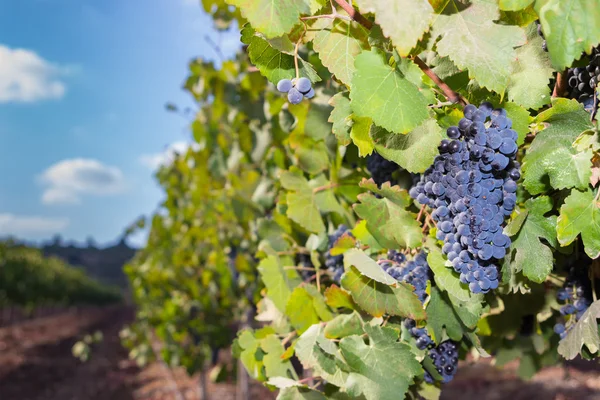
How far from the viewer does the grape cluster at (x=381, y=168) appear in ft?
5.92

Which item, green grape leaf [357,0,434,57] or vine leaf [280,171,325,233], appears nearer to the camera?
green grape leaf [357,0,434,57]

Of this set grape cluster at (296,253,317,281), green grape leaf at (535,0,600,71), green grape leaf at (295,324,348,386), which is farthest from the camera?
grape cluster at (296,253,317,281)

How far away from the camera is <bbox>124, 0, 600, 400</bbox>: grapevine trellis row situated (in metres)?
1.18

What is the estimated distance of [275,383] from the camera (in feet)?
6.01

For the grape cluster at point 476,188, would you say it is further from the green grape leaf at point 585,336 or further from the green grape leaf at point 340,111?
the green grape leaf at point 585,336

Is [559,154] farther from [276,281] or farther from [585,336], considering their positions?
[276,281]

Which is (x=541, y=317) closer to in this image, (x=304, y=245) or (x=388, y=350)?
Answer: (x=388, y=350)

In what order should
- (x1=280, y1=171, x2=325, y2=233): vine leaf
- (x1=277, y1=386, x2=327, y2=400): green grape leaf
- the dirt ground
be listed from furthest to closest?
the dirt ground < (x1=280, y1=171, x2=325, y2=233): vine leaf < (x1=277, y1=386, x2=327, y2=400): green grape leaf

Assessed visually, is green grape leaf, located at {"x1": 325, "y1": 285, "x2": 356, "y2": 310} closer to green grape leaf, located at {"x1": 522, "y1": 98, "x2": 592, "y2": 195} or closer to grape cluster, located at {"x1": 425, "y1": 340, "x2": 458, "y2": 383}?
grape cluster, located at {"x1": 425, "y1": 340, "x2": 458, "y2": 383}

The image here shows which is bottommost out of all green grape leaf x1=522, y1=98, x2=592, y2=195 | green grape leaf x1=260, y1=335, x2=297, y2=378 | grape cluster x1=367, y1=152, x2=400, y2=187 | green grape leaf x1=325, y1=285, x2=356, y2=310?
green grape leaf x1=260, y1=335, x2=297, y2=378

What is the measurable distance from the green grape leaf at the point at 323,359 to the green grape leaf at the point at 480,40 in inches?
40.0

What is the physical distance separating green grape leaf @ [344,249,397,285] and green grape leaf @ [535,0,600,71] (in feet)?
2.40

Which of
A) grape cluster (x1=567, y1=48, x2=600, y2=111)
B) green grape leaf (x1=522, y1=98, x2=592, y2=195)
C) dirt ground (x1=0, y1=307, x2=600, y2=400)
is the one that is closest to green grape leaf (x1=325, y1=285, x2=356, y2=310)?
green grape leaf (x1=522, y1=98, x2=592, y2=195)

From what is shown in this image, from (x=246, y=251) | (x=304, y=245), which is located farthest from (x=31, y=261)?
(x=304, y=245)
